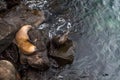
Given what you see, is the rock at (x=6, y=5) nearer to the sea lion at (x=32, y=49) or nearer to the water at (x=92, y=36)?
the water at (x=92, y=36)

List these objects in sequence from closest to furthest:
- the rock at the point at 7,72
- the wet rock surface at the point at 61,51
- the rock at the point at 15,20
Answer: the rock at the point at 7,72 → the rock at the point at 15,20 → the wet rock surface at the point at 61,51

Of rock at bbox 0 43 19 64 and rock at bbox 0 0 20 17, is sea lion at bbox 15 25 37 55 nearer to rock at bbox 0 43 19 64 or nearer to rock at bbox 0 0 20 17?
rock at bbox 0 43 19 64

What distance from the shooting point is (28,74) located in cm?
711

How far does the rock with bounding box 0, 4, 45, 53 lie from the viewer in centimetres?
734

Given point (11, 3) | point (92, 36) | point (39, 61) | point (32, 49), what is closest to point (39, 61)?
point (39, 61)

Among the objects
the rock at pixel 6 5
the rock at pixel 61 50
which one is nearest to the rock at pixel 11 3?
the rock at pixel 6 5

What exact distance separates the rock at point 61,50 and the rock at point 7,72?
1.27m

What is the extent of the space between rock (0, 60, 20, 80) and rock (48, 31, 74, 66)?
127 cm

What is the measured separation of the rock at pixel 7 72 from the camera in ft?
20.6

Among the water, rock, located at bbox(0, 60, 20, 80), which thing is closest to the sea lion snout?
the water

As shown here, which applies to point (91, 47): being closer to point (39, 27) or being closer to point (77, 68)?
point (77, 68)

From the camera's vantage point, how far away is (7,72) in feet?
20.9

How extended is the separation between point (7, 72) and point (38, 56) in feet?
3.37

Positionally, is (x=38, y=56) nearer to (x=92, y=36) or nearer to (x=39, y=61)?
(x=39, y=61)
